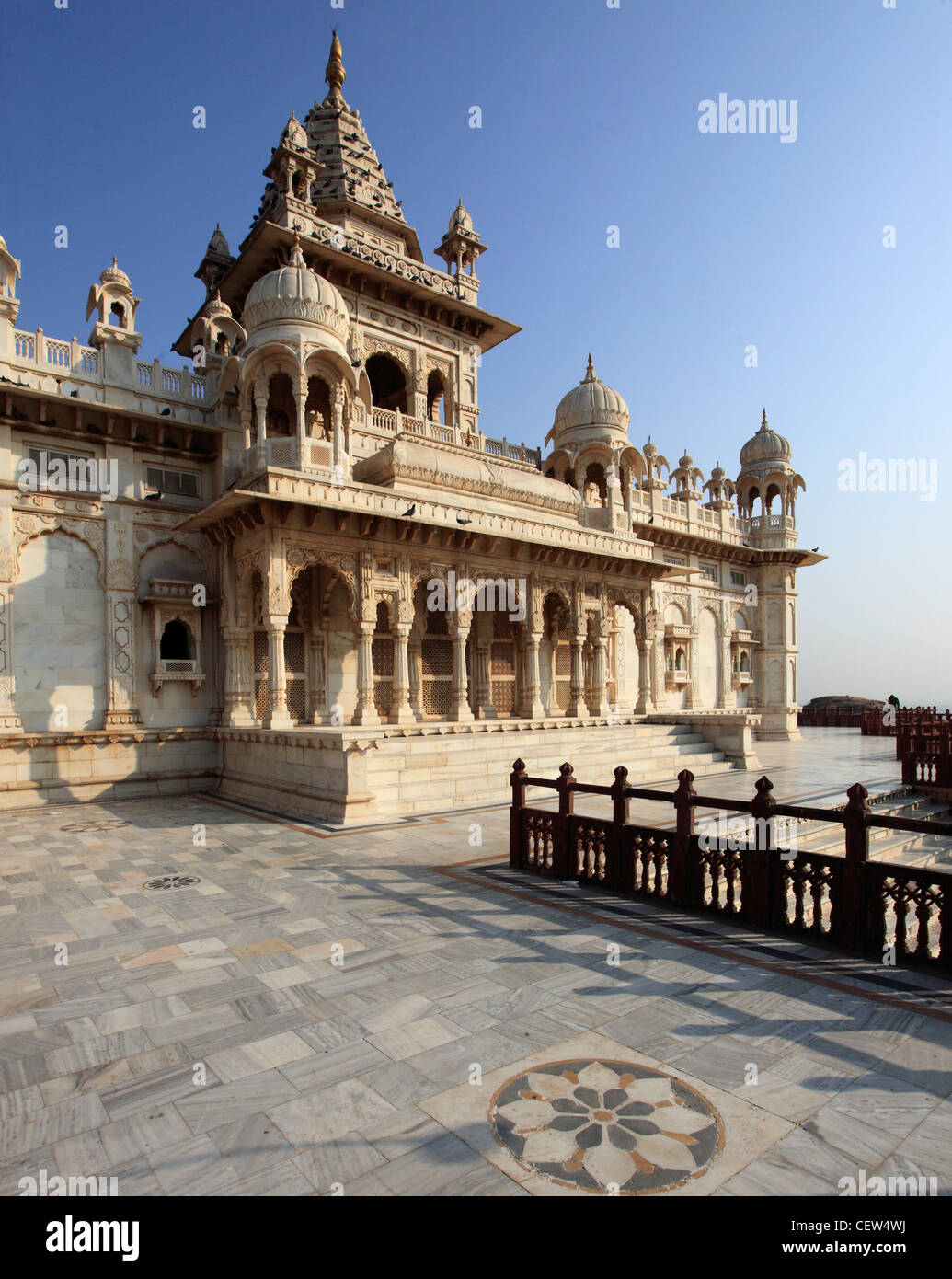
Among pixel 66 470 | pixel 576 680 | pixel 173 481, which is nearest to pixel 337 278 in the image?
pixel 173 481

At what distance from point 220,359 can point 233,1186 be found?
16733 mm

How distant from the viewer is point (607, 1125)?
3.21m

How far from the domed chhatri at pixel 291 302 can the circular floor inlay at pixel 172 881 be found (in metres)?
11.1

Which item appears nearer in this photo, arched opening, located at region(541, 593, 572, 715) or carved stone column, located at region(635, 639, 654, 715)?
arched opening, located at region(541, 593, 572, 715)

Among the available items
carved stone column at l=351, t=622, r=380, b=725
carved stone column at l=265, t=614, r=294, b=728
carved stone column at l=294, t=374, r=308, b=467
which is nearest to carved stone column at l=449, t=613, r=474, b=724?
carved stone column at l=351, t=622, r=380, b=725

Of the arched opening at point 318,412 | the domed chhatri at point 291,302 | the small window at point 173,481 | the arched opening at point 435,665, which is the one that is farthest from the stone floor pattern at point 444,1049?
the arched opening at point 318,412

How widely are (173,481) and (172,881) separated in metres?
10.4

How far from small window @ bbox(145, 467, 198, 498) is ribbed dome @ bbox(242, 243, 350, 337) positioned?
3.32 meters

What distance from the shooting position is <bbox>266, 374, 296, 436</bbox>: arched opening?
1720cm

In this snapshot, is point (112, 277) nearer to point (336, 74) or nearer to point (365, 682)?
point (365, 682)

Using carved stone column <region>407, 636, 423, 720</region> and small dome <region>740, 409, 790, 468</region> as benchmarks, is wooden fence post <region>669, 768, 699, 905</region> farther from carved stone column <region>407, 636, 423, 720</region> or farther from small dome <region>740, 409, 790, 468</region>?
small dome <region>740, 409, 790, 468</region>

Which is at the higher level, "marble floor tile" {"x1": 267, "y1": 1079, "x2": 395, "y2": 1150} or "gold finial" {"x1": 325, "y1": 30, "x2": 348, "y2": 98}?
"gold finial" {"x1": 325, "y1": 30, "x2": 348, "y2": 98}

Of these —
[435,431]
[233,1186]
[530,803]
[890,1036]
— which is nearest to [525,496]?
[435,431]
